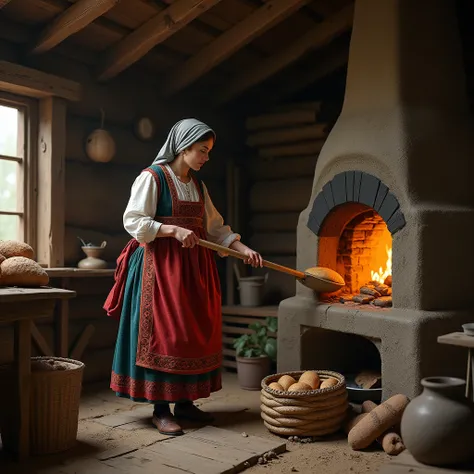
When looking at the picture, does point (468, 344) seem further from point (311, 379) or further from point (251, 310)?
point (251, 310)

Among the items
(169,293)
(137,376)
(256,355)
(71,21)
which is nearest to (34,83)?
(71,21)

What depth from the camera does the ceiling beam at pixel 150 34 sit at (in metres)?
4.49

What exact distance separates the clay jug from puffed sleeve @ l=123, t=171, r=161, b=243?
186cm

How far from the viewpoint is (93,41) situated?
4949 millimetres

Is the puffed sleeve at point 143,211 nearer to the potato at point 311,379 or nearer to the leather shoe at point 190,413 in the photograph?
the leather shoe at point 190,413

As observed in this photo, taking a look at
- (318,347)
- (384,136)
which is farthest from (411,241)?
(318,347)

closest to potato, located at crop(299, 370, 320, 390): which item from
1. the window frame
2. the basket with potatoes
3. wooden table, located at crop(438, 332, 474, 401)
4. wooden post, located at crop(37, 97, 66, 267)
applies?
the basket with potatoes

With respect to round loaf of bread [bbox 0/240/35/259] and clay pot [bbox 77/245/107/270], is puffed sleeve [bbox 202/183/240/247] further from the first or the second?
round loaf of bread [bbox 0/240/35/259]

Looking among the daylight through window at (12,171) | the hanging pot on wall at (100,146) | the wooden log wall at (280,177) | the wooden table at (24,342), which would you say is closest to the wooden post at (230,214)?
the wooden log wall at (280,177)

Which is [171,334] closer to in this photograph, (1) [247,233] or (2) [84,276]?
(2) [84,276]

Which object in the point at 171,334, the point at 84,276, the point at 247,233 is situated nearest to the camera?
the point at 171,334

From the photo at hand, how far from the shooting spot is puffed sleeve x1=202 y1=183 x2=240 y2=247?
168 inches

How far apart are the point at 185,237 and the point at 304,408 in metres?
1.25

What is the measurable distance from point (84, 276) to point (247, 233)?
6.86 feet
